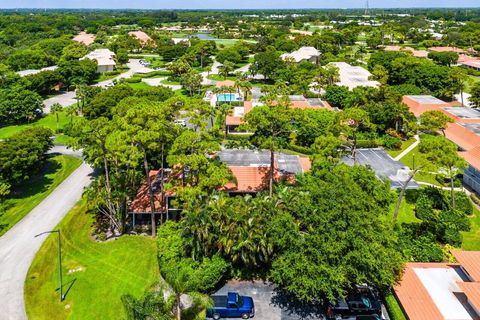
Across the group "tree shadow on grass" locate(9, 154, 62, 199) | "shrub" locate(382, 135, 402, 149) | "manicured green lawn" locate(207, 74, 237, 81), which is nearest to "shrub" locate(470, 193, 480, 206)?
"shrub" locate(382, 135, 402, 149)

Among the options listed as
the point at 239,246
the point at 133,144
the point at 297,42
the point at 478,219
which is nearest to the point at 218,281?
the point at 239,246

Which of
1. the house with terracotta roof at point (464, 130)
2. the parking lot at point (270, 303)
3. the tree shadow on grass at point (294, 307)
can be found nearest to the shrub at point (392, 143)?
the house with terracotta roof at point (464, 130)

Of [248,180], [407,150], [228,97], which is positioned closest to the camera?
[248,180]

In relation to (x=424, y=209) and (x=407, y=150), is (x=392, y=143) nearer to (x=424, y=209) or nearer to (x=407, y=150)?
(x=407, y=150)

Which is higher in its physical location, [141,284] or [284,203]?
[284,203]

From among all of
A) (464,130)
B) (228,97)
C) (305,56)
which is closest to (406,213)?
(464,130)

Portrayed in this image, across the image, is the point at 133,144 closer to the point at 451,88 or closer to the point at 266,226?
the point at 266,226

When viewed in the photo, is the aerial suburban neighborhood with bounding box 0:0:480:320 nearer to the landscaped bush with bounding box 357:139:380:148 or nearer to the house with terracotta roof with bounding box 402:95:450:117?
the landscaped bush with bounding box 357:139:380:148
